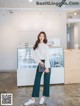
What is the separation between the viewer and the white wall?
873 centimetres

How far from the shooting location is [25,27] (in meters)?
8.77

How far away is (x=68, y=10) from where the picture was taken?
29.0 feet

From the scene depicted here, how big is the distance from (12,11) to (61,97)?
5.25 metres

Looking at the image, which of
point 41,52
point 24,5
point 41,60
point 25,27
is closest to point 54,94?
point 41,60

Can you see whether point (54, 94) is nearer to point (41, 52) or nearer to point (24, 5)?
point (41, 52)

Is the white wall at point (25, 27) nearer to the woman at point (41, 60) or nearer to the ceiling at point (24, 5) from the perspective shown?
the ceiling at point (24, 5)

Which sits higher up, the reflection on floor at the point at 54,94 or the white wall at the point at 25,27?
the white wall at the point at 25,27

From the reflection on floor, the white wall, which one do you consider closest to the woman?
the reflection on floor

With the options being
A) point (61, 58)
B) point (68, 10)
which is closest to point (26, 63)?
point (61, 58)

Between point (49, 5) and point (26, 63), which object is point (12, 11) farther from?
point (26, 63)

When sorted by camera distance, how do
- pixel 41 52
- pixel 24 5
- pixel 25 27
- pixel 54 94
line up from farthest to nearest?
pixel 25 27 → pixel 24 5 → pixel 54 94 → pixel 41 52

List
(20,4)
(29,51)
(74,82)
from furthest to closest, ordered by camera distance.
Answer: (20,4) → (74,82) → (29,51)

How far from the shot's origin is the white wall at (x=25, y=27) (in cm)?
873

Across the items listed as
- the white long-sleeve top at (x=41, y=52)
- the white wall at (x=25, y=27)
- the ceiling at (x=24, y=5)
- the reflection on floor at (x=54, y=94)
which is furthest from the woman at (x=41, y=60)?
the white wall at (x=25, y=27)
